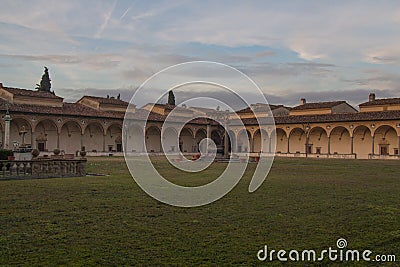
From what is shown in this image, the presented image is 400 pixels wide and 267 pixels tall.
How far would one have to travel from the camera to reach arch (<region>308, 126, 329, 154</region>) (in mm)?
51656

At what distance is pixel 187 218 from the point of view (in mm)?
7652

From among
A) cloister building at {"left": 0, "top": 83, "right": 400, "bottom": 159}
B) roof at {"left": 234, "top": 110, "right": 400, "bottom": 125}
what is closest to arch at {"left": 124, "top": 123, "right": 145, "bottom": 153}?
cloister building at {"left": 0, "top": 83, "right": 400, "bottom": 159}

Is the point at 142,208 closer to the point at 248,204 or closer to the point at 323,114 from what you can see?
the point at 248,204

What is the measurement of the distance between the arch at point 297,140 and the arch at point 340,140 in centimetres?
364

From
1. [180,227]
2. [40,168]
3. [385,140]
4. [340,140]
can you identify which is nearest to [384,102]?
[385,140]

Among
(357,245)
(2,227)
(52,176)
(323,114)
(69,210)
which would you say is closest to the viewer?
(357,245)

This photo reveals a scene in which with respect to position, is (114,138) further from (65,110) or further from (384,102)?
(384,102)

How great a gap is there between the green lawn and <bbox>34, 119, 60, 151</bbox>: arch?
3639 centimetres

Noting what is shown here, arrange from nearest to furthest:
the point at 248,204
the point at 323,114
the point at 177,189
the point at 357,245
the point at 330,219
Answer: the point at 357,245 → the point at 330,219 → the point at 248,204 → the point at 177,189 → the point at 323,114

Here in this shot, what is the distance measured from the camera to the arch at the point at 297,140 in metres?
53.9

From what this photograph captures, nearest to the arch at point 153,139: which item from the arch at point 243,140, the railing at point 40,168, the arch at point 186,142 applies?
the arch at point 186,142

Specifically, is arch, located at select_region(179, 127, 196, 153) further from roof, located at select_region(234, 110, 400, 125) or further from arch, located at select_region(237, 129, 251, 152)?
roof, located at select_region(234, 110, 400, 125)

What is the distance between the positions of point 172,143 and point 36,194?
48.4m

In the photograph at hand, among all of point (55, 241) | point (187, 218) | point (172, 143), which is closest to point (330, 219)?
point (187, 218)
